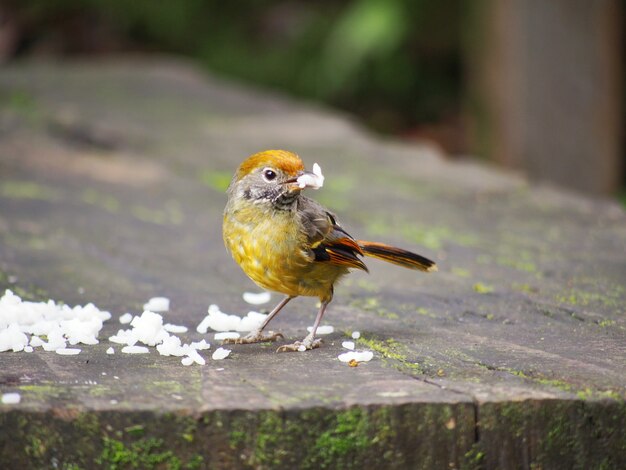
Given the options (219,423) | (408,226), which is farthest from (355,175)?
(219,423)

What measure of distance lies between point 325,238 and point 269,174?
0.94 feet

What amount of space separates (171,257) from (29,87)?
4.32 metres

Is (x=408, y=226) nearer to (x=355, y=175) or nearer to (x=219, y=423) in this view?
(x=355, y=175)

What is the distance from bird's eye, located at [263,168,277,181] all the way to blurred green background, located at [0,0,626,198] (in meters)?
5.21

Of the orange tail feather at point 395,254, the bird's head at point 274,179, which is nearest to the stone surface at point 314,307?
the orange tail feather at point 395,254

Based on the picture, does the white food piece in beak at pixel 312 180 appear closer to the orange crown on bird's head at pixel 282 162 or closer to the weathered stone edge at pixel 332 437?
the orange crown on bird's head at pixel 282 162

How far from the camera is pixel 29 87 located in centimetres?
818

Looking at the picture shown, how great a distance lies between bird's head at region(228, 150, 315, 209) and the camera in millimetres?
3418

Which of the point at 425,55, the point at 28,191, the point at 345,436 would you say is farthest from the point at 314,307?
the point at 425,55

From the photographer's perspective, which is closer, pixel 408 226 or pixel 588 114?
pixel 408 226

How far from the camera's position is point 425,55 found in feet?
36.6

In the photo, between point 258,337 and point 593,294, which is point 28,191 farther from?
point 593,294

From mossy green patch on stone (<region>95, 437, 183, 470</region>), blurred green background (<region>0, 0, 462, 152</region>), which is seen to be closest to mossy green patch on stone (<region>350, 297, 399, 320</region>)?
mossy green patch on stone (<region>95, 437, 183, 470</region>)

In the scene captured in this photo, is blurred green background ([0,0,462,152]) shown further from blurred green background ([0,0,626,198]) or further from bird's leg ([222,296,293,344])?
bird's leg ([222,296,293,344])
